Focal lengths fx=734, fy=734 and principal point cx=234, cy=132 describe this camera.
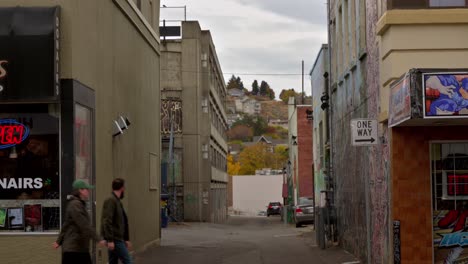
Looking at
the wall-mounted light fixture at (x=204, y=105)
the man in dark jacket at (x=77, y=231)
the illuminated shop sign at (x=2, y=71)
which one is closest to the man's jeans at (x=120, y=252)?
the man in dark jacket at (x=77, y=231)

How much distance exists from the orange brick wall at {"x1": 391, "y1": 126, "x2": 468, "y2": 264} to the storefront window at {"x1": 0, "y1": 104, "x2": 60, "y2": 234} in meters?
5.79

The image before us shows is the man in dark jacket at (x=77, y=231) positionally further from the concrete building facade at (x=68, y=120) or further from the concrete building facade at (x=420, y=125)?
the concrete building facade at (x=420, y=125)

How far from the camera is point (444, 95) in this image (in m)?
10.7

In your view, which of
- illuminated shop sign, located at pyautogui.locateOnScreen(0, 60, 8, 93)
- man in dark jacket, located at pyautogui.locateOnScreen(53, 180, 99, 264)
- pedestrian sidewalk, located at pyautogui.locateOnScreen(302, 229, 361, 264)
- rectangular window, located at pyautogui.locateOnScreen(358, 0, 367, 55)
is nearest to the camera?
man in dark jacket, located at pyautogui.locateOnScreen(53, 180, 99, 264)

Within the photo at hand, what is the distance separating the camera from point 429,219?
12.5 meters

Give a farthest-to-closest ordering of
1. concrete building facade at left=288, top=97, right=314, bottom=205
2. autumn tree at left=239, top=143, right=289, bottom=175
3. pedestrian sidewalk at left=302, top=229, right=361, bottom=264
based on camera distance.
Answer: autumn tree at left=239, top=143, right=289, bottom=175 → concrete building facade at left=288, top=97, right=314, bottom=205 → pedestrian sidewalk at left=302, top=229, right=361, bottom=264

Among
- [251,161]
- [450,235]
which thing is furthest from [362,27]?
[251,161]

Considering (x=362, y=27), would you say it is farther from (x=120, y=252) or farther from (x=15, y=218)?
(x=15, y=218)

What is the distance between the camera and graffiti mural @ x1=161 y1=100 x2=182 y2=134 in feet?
146

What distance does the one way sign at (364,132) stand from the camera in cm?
1248

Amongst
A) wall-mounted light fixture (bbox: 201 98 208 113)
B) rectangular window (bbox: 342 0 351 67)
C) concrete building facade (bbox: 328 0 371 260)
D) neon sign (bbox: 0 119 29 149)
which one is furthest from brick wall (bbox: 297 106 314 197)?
neon sign (bbox: 0 119 29 149)

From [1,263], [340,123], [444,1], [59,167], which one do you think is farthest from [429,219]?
[340,123]

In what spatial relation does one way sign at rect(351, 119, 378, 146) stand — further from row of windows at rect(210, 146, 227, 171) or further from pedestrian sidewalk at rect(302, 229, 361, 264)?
row of windows at rect(210, 146, 227, 171)

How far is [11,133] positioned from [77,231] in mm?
3442
